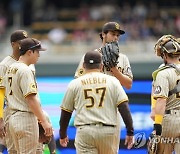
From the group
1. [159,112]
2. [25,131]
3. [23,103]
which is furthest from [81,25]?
[159,112]

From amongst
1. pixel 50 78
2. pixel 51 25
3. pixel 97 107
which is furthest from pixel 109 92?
pixel 51 25

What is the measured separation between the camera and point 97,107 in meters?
7.92

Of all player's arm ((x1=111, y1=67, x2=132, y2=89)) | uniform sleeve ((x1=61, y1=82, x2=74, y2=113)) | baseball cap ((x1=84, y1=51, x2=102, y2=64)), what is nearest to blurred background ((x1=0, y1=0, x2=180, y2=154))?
player's arm ((x1=111, y1=67, x2=132, y2=89))

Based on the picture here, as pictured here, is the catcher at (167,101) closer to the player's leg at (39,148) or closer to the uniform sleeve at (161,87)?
the uniform sleeve at (161,87)

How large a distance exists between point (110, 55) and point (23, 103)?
1.43m

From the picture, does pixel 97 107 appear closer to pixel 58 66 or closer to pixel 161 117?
pixel 161 117

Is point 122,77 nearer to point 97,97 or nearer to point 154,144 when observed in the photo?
point 154,144

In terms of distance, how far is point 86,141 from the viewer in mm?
7945

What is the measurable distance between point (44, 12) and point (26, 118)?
13194 mm

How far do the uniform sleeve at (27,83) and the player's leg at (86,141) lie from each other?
36.9 inches

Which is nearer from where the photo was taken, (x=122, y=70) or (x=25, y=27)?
(x=122, y=70)

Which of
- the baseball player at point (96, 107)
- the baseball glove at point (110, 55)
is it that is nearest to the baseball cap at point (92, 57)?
the baseball player at point (96, 107)

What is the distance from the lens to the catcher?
27.5 ft

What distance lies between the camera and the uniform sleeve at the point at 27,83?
8.53 m
